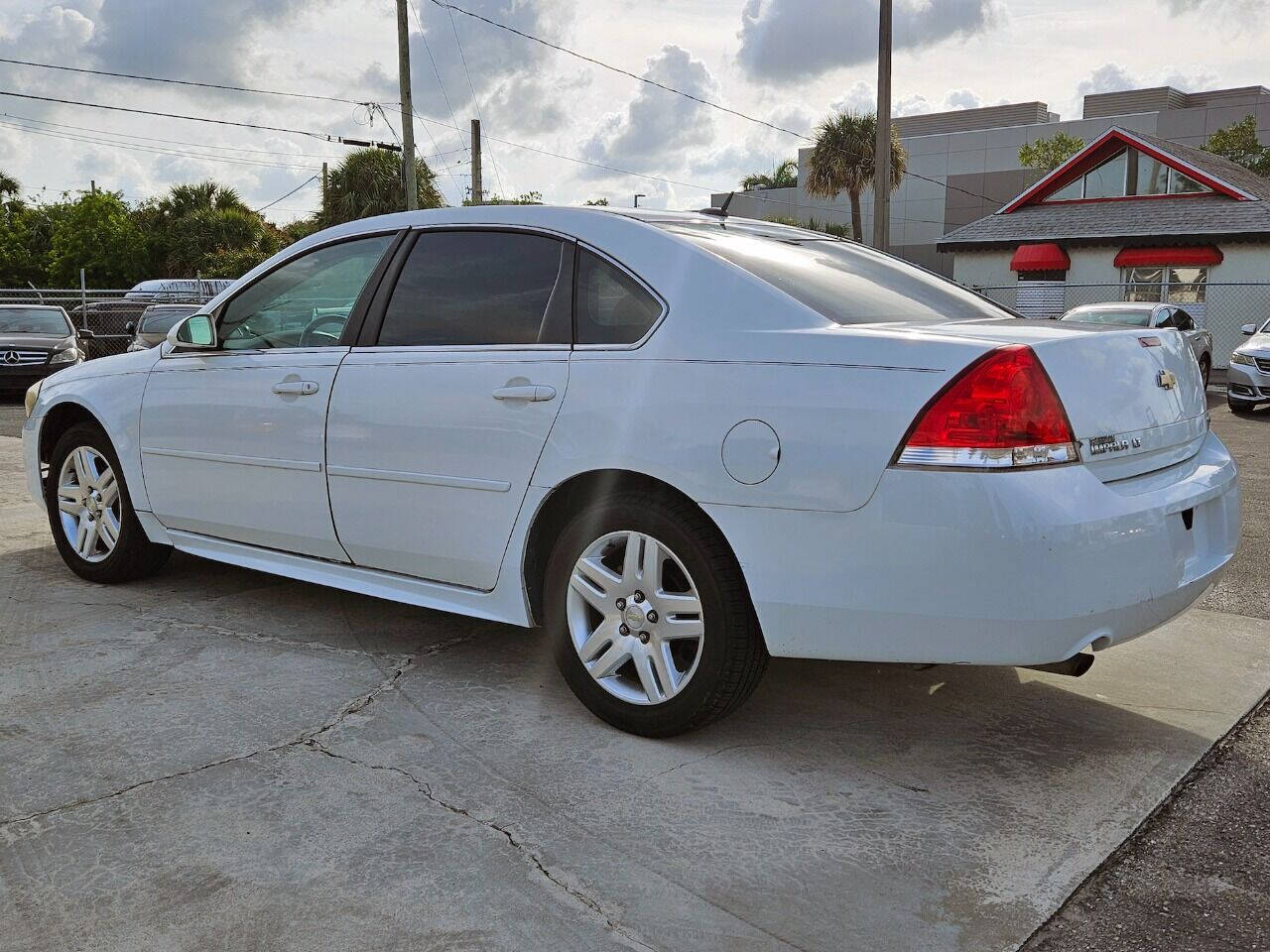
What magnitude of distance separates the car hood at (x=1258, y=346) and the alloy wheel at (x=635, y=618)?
1379 cm

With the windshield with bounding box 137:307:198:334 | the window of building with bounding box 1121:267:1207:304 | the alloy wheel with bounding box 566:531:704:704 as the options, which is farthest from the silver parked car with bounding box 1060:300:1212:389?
the alloy wheel with bounding box 566:531:704:704

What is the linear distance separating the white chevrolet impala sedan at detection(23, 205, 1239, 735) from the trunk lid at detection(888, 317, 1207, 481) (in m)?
0.01

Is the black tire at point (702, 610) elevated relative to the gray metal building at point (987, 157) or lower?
lower

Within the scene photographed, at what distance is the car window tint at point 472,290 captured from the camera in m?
3.73

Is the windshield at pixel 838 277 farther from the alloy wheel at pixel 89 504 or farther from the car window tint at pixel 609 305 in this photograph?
the alloy wheel at pixel 89 504

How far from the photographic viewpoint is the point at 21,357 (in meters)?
16.2

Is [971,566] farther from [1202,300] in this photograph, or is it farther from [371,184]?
[371,184]

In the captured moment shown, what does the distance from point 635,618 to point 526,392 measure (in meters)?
0.76

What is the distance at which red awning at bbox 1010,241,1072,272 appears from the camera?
90.0 ft

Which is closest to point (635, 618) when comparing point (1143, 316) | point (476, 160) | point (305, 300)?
point (305, 300)

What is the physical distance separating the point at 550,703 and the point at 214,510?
1.72m

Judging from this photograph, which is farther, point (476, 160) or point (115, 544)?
point (476, 160)

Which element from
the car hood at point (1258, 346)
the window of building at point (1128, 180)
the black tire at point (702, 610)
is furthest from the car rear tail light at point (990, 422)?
the window of building at point (1128, 180)

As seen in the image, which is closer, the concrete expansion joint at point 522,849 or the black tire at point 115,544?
the concrete expansion joint at point 522,849
